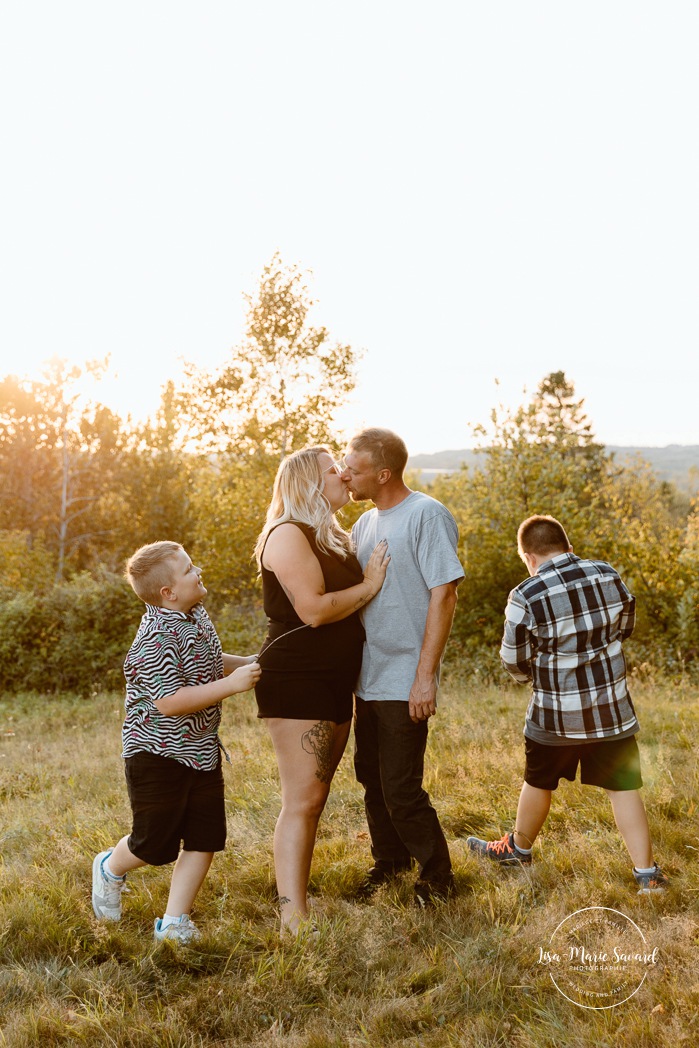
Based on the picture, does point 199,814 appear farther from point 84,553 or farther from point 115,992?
point 84,553

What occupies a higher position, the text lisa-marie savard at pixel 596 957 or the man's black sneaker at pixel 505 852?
the text lisa-marie savard at pixel 596 957

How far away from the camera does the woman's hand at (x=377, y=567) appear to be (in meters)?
3.55

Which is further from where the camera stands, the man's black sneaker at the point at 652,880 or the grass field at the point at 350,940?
the man's black sneaker at the point at 652,880

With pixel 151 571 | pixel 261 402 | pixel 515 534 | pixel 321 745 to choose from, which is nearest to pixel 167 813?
pixel 321 745

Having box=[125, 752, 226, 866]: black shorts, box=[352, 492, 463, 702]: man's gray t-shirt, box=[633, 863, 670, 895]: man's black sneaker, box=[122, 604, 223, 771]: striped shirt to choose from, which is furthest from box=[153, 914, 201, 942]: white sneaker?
box=[633, 863, 670, 895]: man's black sneaker

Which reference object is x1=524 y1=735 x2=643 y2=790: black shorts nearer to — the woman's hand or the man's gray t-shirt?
the man's gray t-shirt

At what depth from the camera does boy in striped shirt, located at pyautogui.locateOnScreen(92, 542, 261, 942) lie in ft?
10.9

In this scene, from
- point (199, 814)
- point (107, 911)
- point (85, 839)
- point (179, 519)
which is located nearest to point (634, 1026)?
point (199, 814)

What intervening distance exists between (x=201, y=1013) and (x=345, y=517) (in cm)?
1178

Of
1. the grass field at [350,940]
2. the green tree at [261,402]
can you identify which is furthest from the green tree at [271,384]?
the grass field at [350,940]

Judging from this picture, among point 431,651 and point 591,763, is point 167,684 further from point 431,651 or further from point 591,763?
point 591,763

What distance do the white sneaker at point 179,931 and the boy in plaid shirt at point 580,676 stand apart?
1649 mm

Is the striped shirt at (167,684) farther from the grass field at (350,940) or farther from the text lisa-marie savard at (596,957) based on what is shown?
the text lisa-marie savard at (596,957)

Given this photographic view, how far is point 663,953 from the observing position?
2973 millimetres
